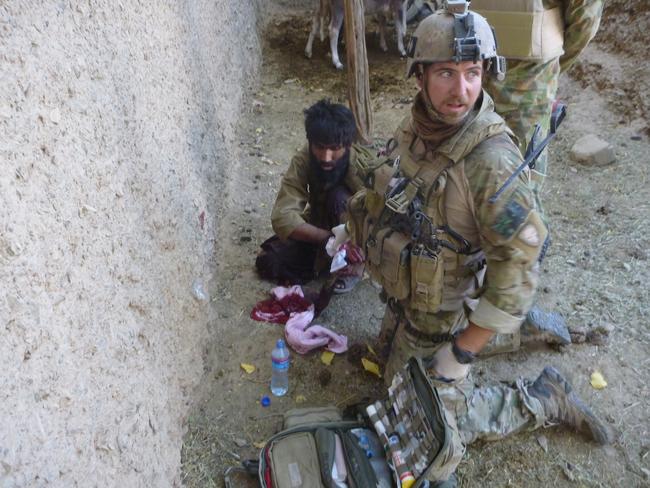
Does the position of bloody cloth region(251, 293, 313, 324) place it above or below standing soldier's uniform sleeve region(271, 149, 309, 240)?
below

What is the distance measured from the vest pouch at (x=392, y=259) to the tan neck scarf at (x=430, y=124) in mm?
445

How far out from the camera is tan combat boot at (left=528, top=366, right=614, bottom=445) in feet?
8.90

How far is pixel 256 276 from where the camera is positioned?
3965 millimetres

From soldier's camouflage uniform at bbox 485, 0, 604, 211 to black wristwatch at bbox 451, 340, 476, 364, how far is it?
48.8 inches

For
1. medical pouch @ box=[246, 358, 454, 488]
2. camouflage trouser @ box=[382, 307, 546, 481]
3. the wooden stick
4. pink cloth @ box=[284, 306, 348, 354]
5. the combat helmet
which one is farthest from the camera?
the wooden stick

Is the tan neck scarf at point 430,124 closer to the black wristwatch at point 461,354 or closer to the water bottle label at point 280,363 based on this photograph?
the black wristwatch at point 461,354

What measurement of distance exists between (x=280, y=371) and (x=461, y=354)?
3.97ft

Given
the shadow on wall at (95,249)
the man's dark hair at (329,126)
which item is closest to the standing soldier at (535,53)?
the man's dark hair at (329,126)

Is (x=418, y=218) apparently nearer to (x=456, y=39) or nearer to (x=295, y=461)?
(x=456, y=39)

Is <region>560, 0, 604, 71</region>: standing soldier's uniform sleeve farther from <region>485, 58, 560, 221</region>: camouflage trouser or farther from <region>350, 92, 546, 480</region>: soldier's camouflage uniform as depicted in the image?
<region>350, 92, 546, 480</region>: soldier's camouflage uniform

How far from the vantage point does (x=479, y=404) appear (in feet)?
9.00


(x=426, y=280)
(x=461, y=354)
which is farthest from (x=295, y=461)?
(x=426, y=280)

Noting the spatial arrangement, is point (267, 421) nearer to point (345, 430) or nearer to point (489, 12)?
point (345, 430)

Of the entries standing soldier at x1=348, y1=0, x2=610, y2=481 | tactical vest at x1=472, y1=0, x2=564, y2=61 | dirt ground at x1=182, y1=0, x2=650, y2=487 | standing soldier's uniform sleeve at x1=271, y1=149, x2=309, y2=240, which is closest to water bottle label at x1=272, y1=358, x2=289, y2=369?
dirt ground at x1=182, y1=0, x2=650, y2=487
